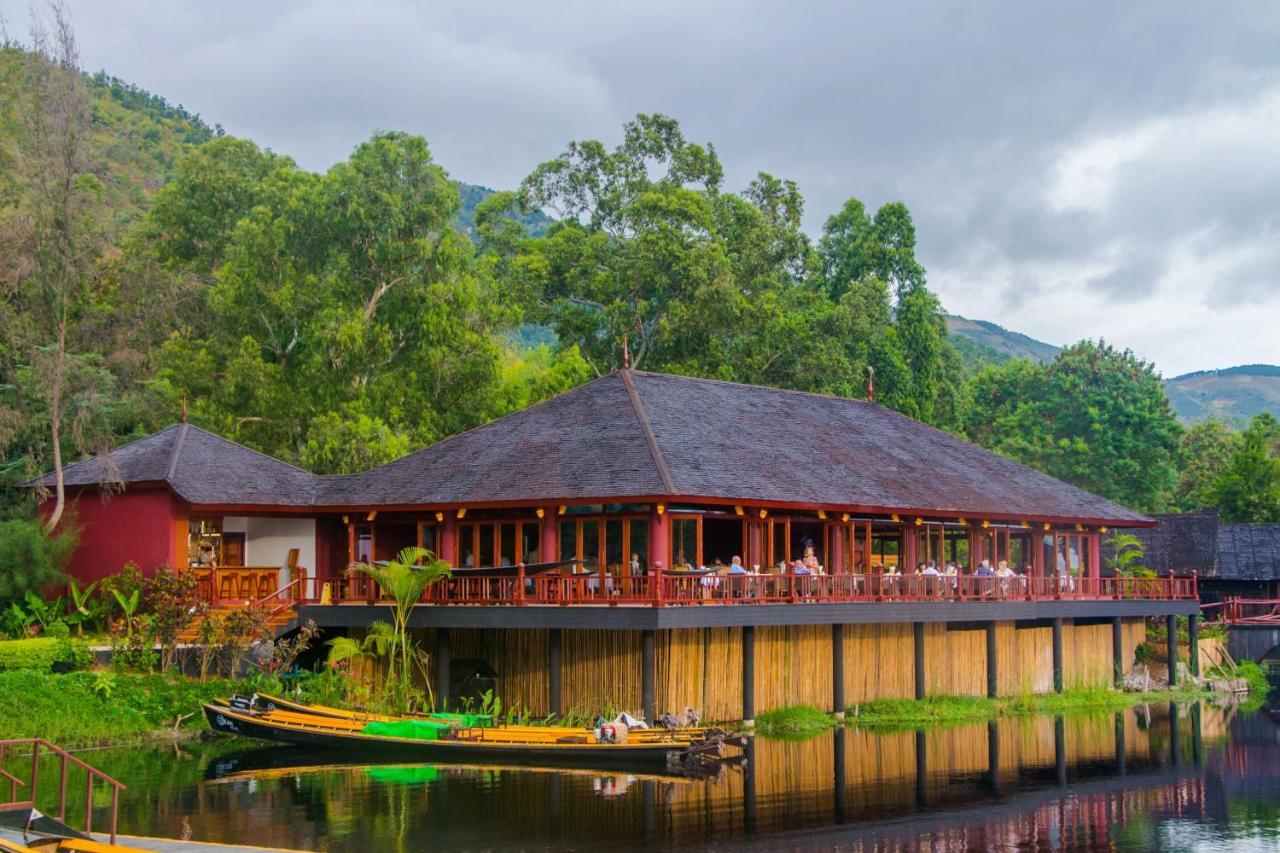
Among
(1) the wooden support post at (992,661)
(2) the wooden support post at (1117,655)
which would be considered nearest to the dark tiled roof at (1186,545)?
(2) the wooden support post at (1117,655)

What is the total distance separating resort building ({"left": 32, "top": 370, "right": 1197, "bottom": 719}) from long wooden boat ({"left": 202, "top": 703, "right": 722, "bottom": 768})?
282cm

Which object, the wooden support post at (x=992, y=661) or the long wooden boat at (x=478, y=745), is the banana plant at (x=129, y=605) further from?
the wooden support post at (x=992, y=661)

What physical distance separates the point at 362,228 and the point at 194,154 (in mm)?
10062

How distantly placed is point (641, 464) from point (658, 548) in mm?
1875

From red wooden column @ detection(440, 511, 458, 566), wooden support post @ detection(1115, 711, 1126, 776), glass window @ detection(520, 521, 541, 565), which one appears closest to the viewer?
wooden support post @ detection(1115, 711, 1126, 776)

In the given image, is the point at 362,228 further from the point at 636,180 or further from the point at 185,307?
the point at 636,180

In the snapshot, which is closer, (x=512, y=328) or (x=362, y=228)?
(x=362, y=228)

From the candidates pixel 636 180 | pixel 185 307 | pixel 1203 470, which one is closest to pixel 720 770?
pixel 185 307

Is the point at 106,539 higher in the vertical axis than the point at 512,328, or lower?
lower

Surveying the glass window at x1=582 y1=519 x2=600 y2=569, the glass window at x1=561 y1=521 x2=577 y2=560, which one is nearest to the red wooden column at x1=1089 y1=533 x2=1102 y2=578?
the glass window at x1=582 y1=519 x2=600 y2=569

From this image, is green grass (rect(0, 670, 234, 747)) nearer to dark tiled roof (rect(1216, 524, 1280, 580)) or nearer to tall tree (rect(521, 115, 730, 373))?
tall tree (rect(521, 115, 730, 373))

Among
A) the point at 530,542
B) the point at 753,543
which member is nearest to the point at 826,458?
the point at 753,543

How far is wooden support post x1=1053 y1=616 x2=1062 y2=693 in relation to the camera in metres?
37.6

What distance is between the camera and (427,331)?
45375 mm
